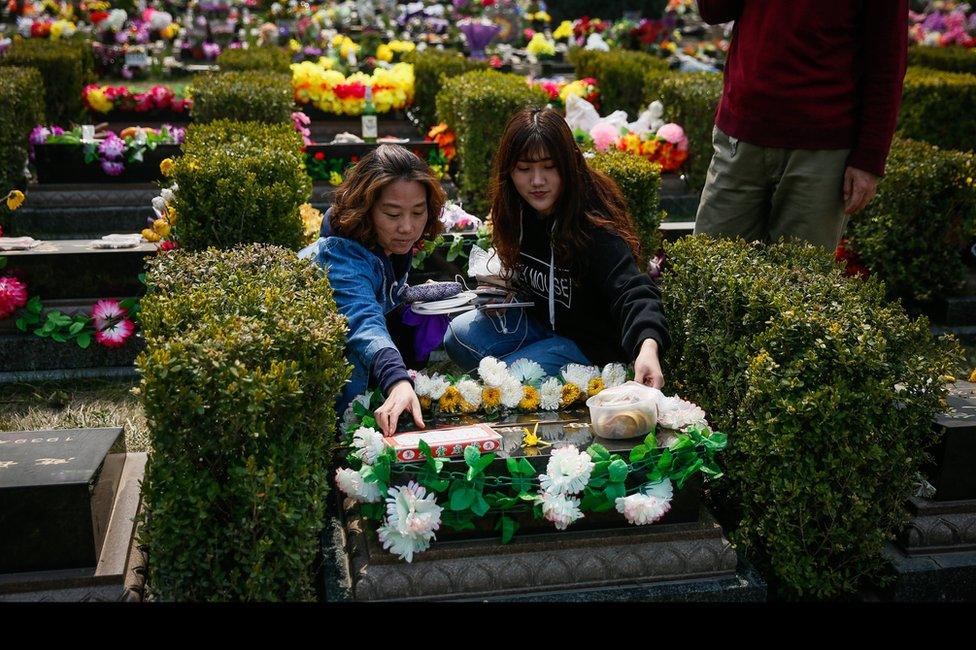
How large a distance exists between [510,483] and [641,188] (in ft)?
8.35

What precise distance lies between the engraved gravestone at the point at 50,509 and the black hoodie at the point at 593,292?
159 cm

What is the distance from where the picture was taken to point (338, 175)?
21.6 feet

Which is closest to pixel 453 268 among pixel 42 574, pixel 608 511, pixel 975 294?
pixel 608 511

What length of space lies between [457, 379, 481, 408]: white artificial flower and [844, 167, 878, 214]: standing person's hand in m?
1.52

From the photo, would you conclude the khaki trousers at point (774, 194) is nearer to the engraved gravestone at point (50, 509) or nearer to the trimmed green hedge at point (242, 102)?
the engraved gravestone at point (50, 509)

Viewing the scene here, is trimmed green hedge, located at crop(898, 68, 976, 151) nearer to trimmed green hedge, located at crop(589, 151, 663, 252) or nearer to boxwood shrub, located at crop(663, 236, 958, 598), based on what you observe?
trimmed green hedge, located at crop(589, 151, 663, 252)

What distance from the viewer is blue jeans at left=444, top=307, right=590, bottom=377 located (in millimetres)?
3387

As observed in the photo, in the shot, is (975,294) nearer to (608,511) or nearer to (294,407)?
(608,511)

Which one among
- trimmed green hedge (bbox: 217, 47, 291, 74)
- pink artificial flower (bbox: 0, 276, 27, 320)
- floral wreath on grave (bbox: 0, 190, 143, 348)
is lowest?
floral wreath on grave (bbox: 0, 190, 143, 348)

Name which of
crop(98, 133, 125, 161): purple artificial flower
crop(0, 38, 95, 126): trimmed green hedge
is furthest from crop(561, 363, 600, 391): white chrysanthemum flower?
crop(0, 38, 95, 126): trimmed green hedge

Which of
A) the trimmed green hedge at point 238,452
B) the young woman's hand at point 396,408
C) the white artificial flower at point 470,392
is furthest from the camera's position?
the white artificial flower at point 470,392

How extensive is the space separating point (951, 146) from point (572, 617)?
23.0 ft

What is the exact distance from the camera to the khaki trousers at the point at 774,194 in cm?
333

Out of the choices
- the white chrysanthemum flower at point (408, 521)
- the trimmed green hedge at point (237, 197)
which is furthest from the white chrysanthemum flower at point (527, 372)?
the trimmed green hedge at point (237, 197)
